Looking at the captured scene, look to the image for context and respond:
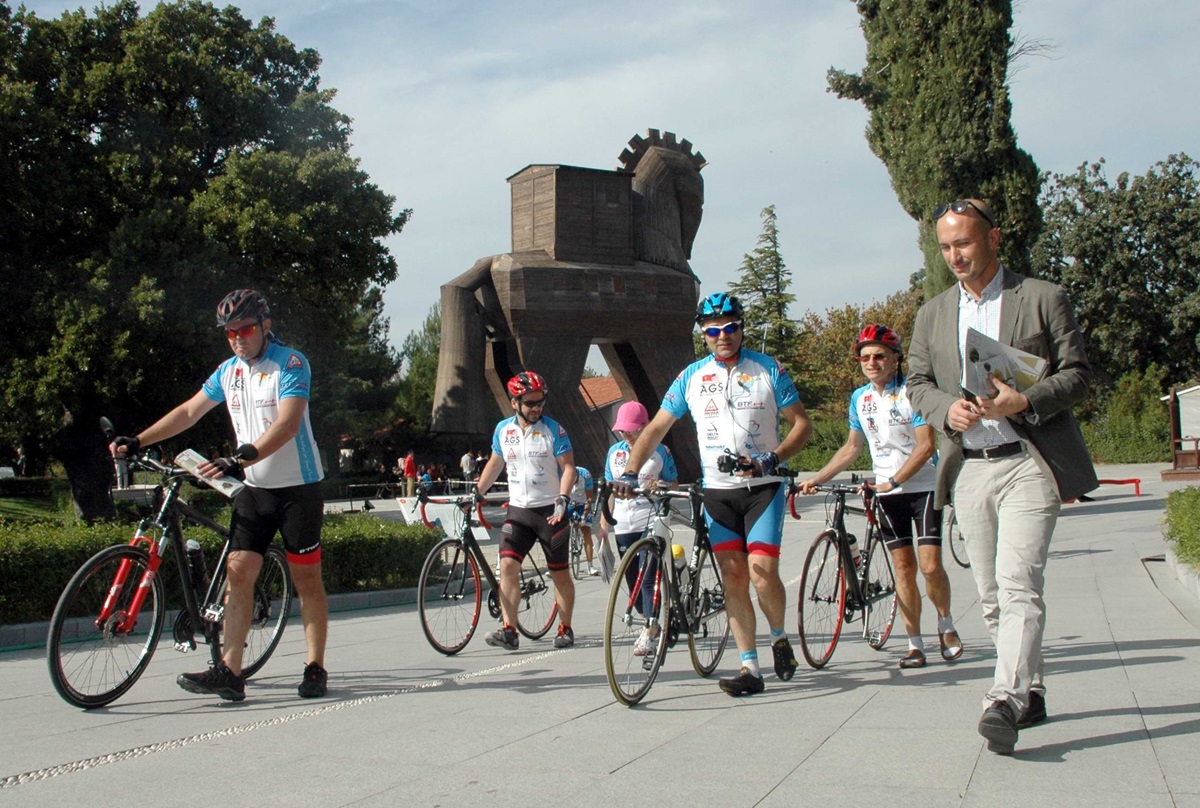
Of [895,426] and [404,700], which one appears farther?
[895,426]

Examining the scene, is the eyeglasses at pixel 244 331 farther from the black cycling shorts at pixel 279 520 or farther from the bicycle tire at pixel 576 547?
the bicycle tire at pixel 576 547

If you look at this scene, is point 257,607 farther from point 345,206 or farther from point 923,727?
point 345,206

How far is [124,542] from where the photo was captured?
10.4m

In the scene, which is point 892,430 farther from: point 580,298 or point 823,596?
point 580,298

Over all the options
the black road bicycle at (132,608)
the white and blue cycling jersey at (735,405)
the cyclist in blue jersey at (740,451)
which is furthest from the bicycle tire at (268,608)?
the white and blue cycling jersey at (735,405)

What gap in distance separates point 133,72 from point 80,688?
73.9 feet

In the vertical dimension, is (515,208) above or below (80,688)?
above

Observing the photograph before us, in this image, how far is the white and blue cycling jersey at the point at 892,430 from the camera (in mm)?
7316

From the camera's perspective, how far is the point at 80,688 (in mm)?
6031

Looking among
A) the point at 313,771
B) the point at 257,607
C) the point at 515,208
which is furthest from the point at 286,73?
the point at 313,771

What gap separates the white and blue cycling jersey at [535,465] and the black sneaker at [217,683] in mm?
2614

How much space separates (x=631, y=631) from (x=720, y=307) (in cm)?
174

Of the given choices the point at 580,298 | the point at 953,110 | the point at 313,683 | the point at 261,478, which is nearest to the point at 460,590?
the point at 313,683

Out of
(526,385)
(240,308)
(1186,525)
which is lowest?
(1186,525)
